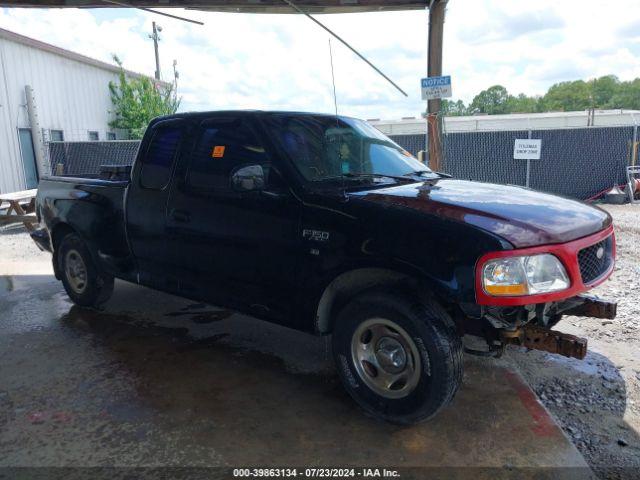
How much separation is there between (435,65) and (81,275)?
5276mm

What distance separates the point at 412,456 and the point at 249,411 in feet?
3.62

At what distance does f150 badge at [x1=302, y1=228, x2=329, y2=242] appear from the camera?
3.21 m

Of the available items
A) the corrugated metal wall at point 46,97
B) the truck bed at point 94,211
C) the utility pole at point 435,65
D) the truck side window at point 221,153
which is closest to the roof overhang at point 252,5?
the utility pole at point 435,65

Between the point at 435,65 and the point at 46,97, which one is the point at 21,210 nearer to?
the point at 46,97

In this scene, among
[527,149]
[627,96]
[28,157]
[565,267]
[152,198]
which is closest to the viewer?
[565,267]

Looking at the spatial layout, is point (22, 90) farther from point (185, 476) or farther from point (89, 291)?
point (185, 476)

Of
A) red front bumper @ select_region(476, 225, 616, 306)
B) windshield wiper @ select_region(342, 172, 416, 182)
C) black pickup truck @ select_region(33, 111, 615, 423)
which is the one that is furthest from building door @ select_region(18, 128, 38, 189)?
red front bumper @ select_region(476, 225, 616, 306)

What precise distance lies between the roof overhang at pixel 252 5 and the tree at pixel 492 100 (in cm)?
7512

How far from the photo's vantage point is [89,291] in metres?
5.27

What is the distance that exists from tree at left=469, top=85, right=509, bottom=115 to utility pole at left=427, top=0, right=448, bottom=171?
7529 cm

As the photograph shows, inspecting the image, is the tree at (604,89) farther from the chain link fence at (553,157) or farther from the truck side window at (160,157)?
the truck side window at (160,157)

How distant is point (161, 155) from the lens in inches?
174

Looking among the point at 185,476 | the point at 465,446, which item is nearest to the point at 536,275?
the point at 465,446

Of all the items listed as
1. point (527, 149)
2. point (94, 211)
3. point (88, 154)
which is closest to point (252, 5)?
point (94, 211)
